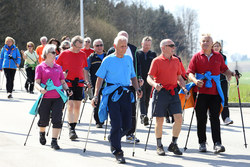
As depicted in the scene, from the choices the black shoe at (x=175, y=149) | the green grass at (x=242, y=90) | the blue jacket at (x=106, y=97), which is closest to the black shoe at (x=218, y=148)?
the black shoe at (x=175, y=149)

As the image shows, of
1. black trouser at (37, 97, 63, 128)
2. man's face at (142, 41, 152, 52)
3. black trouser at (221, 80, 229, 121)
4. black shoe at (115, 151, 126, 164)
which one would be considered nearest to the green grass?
black trouser at (221, 80, 229, 121)

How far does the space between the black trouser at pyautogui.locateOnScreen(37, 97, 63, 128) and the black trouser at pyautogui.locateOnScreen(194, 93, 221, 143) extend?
229 centimetres

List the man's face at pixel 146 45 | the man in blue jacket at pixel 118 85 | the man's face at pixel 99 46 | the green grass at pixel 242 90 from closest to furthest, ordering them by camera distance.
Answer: the man in blue jacket at pixel 118 85 < the man's face at pixel 99 46 < the man's face at pixel 146 45 < the green grass at pixel 242 90

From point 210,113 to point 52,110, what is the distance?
8.65ft

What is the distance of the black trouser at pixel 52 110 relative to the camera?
7617 mm

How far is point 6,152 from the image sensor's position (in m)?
7.17

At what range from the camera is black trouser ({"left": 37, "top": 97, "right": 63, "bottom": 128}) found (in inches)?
300

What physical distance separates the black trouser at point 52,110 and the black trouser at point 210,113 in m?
2.29

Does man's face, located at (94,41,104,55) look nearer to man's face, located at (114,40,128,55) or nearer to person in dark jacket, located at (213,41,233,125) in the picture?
person in dark jacket, located at (213,41,233,125)

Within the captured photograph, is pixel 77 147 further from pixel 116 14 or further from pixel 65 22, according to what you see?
pixel 116 14

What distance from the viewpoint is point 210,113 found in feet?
25.0

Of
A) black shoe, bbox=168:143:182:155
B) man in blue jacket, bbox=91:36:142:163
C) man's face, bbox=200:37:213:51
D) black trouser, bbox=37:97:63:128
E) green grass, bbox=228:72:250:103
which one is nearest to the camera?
man in blue jacket, bbox=91:36:142:163

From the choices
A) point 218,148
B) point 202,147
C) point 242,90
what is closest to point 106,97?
point 202,147

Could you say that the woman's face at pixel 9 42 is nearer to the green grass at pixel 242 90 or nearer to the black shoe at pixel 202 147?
the green grass at pixel 242 90
